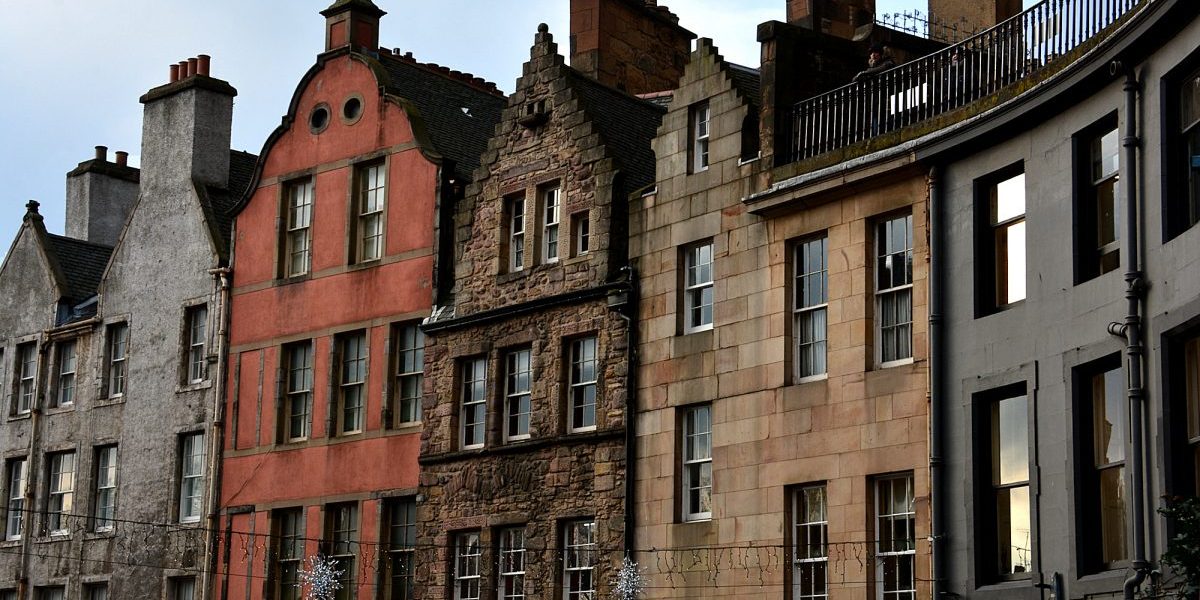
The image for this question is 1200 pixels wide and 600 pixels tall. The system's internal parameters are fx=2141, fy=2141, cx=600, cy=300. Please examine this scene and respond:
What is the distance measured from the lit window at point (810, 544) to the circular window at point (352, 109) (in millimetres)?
13019

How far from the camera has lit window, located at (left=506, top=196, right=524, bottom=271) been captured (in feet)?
115

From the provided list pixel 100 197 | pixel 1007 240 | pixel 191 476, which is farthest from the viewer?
pixel 100 197

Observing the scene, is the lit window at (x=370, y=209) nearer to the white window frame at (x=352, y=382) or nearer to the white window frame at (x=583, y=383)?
the white window frame at (x=352, y=382)

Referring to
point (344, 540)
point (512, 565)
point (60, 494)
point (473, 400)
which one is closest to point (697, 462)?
point (512, 565)

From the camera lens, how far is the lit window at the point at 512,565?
110 feet

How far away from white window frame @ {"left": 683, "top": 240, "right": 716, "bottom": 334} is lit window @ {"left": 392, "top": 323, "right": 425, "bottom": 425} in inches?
238

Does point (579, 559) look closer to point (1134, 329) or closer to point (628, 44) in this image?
point (1134, 329)

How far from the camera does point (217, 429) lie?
130 ft

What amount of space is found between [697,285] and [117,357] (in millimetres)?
16085

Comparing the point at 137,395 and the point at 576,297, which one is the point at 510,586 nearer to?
the point at 576,297

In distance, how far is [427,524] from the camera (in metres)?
35.2

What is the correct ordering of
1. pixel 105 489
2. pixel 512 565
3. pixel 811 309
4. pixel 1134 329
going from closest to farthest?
1. pixel 1134 329
2. pixel 811 309
3. pixel 512 565
4. pixel 105 489

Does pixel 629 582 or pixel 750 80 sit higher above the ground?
pixel 750 80

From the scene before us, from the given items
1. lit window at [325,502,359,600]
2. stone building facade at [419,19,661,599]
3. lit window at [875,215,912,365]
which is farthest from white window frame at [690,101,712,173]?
lit window at [325,502,359,600]
